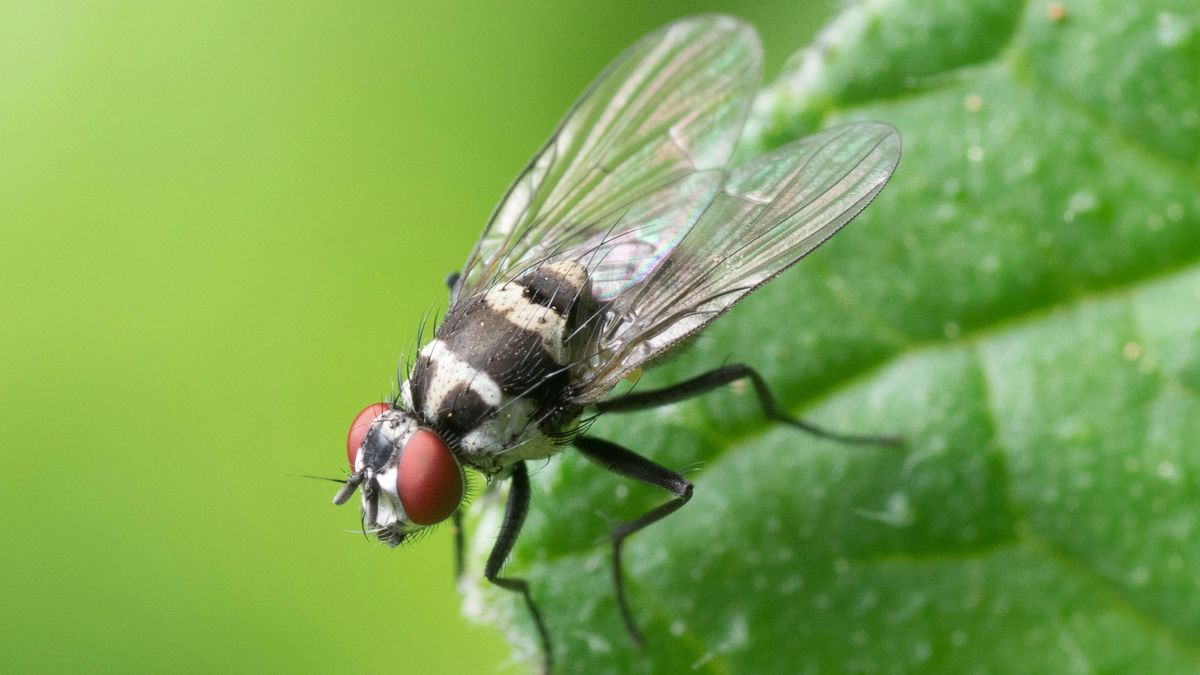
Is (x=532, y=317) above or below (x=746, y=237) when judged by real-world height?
above

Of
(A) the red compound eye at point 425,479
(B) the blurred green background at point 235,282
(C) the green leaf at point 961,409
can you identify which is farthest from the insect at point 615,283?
(B) the blurred green background at point 235,282

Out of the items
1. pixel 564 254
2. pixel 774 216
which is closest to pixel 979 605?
pixel 774 216

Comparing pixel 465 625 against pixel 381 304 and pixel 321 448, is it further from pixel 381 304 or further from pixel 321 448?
pixel 381 304

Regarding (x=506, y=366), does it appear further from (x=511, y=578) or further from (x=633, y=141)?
(x=633, y=141)

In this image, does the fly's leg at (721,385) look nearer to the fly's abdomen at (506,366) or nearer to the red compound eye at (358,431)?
the fly's abdomen at (506,366)

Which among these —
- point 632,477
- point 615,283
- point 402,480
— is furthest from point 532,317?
point 402,480
